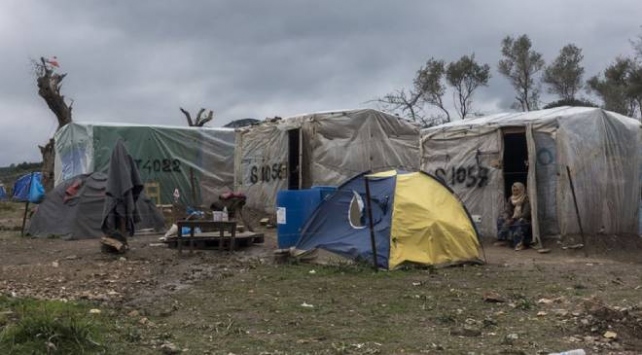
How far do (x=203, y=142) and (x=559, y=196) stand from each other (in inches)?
491

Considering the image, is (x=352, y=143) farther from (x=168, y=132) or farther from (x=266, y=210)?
(x=168, y=132)

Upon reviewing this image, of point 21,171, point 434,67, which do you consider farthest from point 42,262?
point 21,171

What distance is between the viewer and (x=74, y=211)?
591 inches

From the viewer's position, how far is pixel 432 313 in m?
6.68

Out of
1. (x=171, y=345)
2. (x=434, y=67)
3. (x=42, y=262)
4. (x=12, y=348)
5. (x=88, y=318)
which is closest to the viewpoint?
(x=12, y=348)

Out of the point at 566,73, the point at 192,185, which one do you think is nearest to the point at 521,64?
the point at 566,73

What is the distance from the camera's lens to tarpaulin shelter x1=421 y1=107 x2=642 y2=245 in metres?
12.6

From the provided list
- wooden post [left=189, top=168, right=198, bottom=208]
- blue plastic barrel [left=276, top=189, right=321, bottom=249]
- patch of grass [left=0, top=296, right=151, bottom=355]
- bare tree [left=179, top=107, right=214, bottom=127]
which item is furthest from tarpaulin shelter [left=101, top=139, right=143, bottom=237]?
bare tree [left=179, top=107, right=214, bottom=127]

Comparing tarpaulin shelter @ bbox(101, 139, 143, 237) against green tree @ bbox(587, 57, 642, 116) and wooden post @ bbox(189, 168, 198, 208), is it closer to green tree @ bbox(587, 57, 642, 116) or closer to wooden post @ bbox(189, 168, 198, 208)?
wooden post @ bbox(189, 168, 198, 208)

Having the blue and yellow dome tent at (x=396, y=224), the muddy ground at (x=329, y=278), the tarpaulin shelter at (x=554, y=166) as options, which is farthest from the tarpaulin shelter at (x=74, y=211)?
the tarpaulin shelter at (x=554, y=166)

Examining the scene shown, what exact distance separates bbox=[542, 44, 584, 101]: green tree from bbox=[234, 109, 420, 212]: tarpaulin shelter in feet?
71.5

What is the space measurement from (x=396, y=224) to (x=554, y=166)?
4527mm

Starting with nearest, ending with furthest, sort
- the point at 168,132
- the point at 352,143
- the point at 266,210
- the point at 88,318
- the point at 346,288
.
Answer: the point at 88,318
the point at 346,288
the point at 352,143
the point at 266,210
the point at 168,132

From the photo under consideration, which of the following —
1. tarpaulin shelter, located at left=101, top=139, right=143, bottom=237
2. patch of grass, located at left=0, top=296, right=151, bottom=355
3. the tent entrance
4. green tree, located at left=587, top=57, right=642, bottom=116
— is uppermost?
green tree, located at left=587, top=57, right=642, bottom=116
